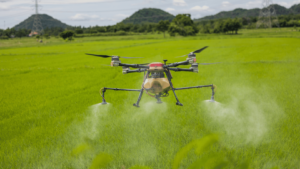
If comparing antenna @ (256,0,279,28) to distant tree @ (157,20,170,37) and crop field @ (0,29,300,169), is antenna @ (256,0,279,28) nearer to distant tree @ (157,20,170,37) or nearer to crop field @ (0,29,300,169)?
distant tree @ (157,20,170,37)

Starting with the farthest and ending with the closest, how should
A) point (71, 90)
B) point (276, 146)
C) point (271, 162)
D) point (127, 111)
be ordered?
point (71, 90) < point (127, 111) < point (276, 146) < point (271, 162)

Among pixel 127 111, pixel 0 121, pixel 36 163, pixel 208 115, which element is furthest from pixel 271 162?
pixel 0 121

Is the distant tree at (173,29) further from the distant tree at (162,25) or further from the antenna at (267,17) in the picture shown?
the antenna at (267,17)

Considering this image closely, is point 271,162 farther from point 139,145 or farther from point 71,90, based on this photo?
point 71,90

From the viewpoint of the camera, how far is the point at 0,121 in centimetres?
559

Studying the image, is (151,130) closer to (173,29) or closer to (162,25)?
(162,25)

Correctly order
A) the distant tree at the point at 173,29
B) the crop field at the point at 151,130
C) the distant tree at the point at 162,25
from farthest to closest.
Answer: the distant tree at the point at 173,29 → the distant tree at the point at 162,25 → the crop field at the point at 151,130

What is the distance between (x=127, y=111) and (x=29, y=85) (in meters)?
8.37

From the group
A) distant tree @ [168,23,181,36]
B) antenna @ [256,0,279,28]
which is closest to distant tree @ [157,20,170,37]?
distant tree @ [168,23,181,36]

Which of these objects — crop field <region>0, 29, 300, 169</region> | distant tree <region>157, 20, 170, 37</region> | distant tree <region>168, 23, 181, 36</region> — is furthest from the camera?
distant tree <region>168, 23, 181, 36</region>

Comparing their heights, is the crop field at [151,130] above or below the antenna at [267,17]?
below

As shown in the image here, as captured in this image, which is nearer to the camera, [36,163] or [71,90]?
[36,163]

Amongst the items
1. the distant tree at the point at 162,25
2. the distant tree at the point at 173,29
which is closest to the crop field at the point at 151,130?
the distant tree at the point at 162,25

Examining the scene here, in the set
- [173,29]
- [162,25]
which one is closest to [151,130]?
[162,25]
